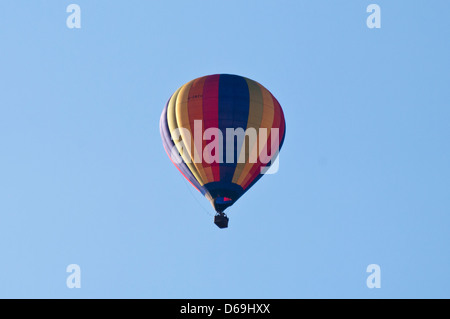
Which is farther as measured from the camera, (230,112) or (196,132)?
(230,112)

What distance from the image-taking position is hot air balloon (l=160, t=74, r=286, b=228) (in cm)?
7175

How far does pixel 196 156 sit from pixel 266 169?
2868mm

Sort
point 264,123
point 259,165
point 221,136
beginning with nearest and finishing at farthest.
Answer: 1. point 221,136
2. point 264,123
3. point 259,165

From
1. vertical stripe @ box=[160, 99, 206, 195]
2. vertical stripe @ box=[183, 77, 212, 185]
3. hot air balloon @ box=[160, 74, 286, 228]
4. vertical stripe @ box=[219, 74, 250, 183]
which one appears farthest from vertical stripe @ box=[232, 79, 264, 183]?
vertical stripe @ box=[160, 99, 206, 195]

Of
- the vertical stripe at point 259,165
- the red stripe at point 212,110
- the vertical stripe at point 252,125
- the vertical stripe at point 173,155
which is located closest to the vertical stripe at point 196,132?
the red stripe at point 212,110

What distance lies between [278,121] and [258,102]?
108 cm

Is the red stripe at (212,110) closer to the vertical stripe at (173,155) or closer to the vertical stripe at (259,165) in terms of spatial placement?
the vertical stripe at (173,155)

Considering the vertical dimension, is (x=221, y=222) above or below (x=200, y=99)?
below

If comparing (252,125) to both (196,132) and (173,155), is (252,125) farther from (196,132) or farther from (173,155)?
(173,155)

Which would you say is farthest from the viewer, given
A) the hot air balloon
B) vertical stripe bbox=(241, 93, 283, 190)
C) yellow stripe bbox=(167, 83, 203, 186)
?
vertical stripe bbox=(241, 93, 283, 190)

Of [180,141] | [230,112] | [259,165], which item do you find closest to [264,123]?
[230,112]

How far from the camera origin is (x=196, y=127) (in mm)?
71750

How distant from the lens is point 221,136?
71.6m

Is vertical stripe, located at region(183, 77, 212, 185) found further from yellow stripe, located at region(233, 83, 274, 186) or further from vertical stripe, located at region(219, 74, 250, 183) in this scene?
yellow stripe, located at region(233, 83, 274, 186)
